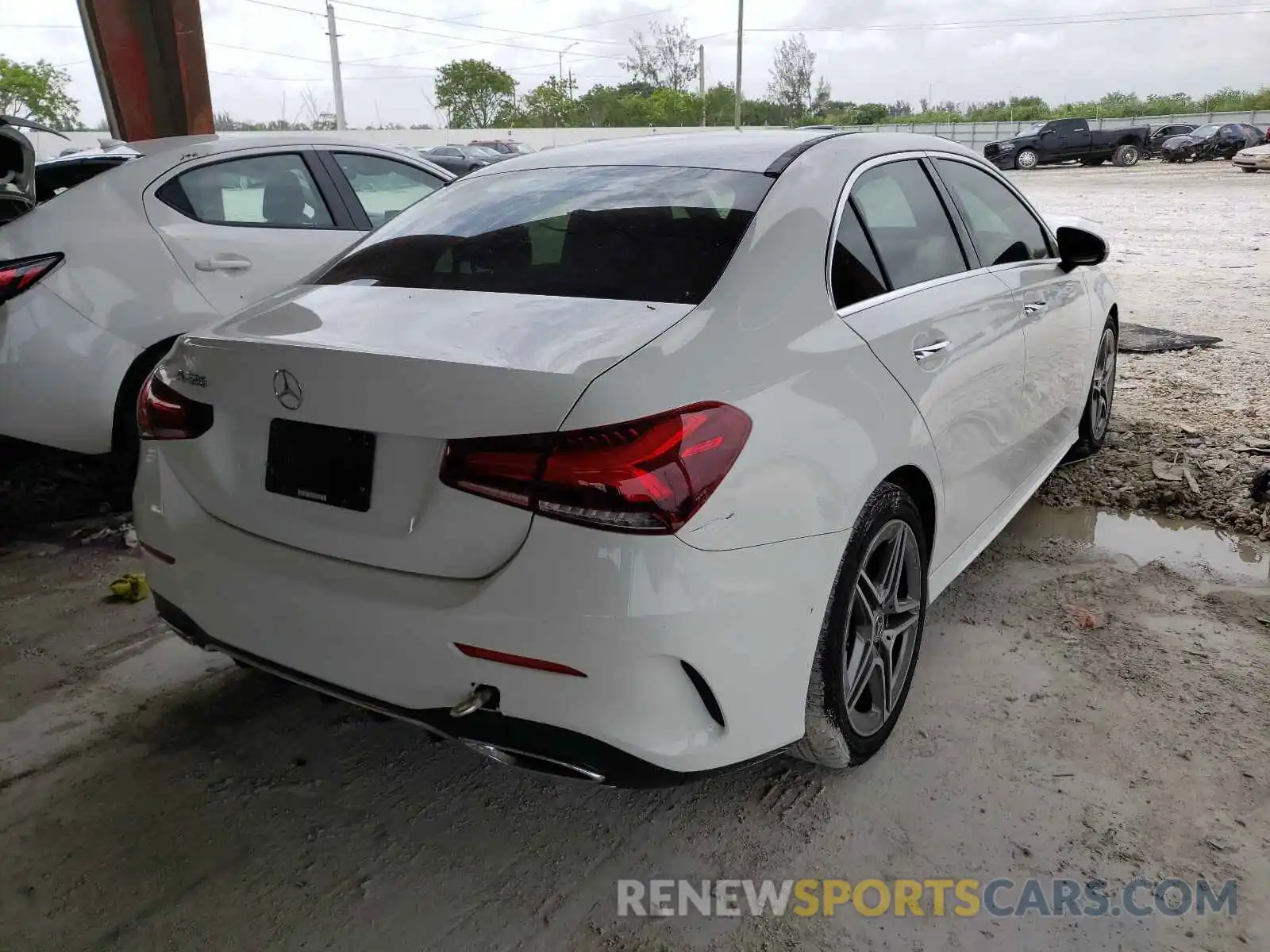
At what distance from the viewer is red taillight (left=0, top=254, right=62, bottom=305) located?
385cm

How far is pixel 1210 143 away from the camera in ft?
108

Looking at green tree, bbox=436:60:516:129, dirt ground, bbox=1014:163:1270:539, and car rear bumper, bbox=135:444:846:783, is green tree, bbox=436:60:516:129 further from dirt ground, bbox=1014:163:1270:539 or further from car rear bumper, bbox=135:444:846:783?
car rear bumper, bbox=135:444:846:783

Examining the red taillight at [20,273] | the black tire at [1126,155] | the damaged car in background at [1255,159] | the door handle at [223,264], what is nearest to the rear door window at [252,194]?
the door handle at [223,264]

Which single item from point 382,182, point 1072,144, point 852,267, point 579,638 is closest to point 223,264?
point 382,182

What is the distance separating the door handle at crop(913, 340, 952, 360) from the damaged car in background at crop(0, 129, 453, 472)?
2.57 m

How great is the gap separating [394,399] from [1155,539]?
341 centimetres

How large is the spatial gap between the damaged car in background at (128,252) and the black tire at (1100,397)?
3.67 m

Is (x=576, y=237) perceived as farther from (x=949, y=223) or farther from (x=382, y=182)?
(x=382, y=182)

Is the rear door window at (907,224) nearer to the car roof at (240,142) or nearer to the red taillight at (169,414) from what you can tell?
the red taillight at (169,414)

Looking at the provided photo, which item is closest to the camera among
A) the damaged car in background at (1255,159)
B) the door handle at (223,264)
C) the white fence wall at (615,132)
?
the door handle at (223,264)

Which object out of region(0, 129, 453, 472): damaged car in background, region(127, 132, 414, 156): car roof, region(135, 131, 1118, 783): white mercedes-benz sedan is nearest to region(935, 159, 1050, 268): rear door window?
region(135, 131, 1118, 783): white mercedes-benz sedan

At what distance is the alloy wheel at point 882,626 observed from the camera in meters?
2.35

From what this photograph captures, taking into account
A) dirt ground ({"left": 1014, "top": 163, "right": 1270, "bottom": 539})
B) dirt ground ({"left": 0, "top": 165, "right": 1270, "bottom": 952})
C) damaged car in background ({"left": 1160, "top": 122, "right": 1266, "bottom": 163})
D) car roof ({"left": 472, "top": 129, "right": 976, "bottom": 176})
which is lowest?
dirt ground ({"left": 0, "top": 165, "right": 1270, "bottom": 952})

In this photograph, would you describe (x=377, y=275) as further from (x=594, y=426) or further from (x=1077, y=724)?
→ (x=1077, y=724)
